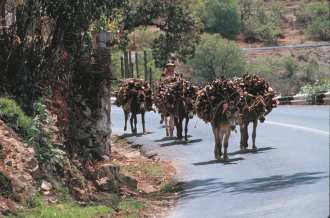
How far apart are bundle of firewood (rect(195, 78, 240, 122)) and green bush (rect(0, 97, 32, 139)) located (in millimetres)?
5135

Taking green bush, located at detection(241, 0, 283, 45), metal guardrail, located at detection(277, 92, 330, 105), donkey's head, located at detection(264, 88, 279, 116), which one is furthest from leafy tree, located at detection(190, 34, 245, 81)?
donkey's head, located at detection(264, 88, 279, 116)

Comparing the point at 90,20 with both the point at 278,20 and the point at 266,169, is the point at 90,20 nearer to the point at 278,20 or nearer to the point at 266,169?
the point at 266,169

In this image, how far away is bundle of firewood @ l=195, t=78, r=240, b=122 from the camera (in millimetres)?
19219

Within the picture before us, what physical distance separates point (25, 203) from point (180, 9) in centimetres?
3611

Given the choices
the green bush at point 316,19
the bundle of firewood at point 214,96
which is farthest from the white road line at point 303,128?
the green bush at point 316,19

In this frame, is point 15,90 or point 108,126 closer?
point 15,90

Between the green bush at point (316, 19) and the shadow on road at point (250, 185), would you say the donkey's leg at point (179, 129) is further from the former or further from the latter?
the green bush at point (316, 19)

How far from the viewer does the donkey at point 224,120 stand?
19.2m

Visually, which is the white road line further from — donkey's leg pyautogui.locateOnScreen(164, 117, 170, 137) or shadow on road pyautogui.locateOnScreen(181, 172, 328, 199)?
shadow on road pyautogui.locateOnScreen(181, 172, 328, 199)

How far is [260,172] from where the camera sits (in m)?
17.1

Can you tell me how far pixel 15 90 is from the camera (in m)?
16.6

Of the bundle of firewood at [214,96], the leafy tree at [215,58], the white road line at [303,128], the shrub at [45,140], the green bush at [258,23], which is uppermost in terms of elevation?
the green bush at [258,23]

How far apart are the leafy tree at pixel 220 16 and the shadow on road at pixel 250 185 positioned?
8199cm

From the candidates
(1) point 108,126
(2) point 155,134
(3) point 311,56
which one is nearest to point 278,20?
(3) point 311,56
